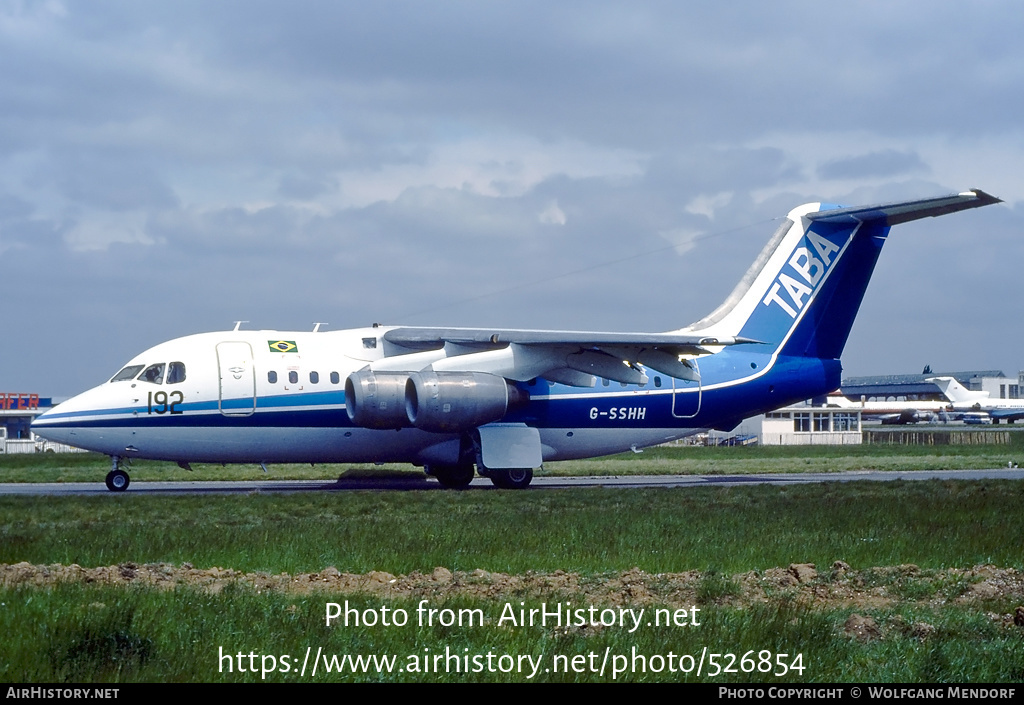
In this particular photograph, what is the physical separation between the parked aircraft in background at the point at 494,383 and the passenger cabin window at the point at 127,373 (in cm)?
7

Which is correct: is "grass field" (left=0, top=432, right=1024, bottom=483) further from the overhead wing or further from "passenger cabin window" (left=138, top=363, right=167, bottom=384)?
"passenger cabin window" (left=138, top=363, right=167, bottom=384)

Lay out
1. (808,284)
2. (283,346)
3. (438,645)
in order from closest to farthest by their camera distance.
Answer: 1. (438,645)
2. (283,346)
3. (808,284)

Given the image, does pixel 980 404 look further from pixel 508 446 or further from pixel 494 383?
pixel 494 383

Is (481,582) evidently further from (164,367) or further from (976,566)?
(164,367)

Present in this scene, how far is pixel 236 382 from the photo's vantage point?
24453 mm

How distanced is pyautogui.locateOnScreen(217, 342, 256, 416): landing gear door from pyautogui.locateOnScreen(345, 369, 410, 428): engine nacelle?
2171 mm

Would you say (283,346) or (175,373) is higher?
(283,346)

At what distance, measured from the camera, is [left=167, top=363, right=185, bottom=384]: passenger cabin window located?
954 inches

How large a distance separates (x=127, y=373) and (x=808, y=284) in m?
17.4

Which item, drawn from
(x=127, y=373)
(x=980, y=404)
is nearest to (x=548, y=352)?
(x=127, y=373)

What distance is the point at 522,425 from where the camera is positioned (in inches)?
1041

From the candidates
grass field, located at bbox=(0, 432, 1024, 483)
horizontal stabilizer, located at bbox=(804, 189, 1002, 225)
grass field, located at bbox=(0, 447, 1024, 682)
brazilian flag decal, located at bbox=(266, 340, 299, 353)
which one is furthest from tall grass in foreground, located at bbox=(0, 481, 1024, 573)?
grass field, located at bbox=(0, 432, 1024, 483)

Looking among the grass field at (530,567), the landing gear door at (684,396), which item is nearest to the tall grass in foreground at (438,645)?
the grass field at (530,567)
